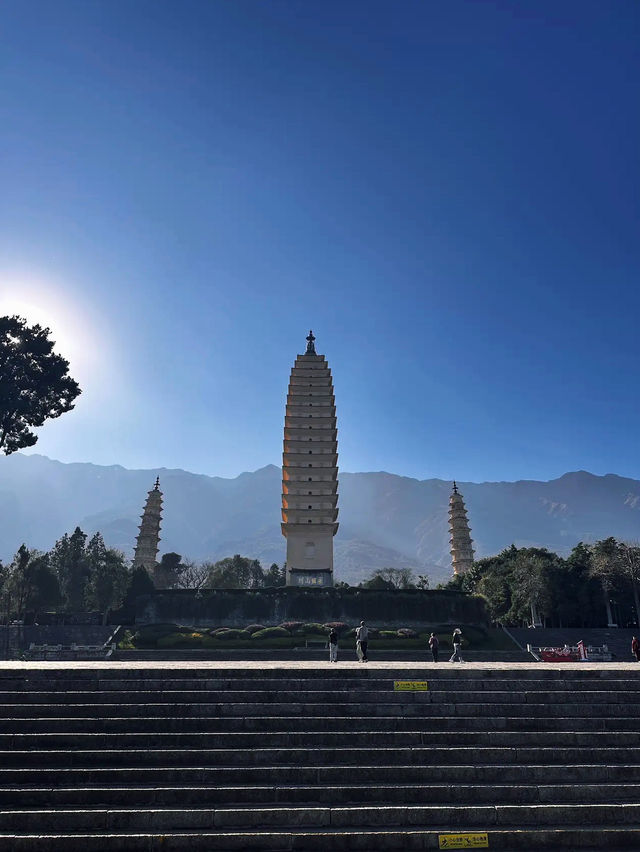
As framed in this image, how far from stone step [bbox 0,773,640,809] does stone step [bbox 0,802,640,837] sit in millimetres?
207

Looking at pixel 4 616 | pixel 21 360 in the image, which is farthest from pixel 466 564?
pixel 21 360

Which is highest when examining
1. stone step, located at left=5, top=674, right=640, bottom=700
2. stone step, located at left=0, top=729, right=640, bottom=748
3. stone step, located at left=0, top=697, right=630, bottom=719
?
stone step, located at left=5, top=674, right=640, bottom=700

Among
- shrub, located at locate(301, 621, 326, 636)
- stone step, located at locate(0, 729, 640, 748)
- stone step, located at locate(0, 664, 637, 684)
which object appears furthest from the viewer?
shrub, located at locate(301, 621, 326, 636)

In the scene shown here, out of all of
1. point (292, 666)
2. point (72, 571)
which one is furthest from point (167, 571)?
point (292, 666)

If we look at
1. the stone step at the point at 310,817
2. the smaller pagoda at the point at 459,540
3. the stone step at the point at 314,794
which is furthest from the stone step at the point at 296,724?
the smaller pagoda at the point at 459,540

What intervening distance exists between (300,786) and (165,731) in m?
2.78

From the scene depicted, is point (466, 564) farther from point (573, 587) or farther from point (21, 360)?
point (21, 360)

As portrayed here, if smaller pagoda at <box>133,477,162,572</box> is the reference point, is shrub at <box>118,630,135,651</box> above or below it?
below

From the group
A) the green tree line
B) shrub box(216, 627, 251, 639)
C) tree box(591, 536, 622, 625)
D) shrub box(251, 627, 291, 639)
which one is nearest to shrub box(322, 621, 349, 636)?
shrub box(251, 627, 291, 639)

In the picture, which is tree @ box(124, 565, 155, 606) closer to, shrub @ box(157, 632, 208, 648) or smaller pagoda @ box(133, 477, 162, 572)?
shrub @ box(157, 632, 208, 648)

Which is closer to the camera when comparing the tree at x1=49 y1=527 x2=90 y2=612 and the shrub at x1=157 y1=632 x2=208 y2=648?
the shrub at x1=157 y1=632 x2=208 y2=648

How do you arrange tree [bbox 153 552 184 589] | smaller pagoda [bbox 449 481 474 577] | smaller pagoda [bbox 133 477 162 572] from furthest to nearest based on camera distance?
smaller pagoda [bbox 449 481 474 577] → tree [bbox 153 552 184 589] → smaller pagoda [bbox 133 477 162 572]

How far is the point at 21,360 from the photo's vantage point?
3503 centimetres

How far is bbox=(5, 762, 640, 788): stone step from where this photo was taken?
980 cm
